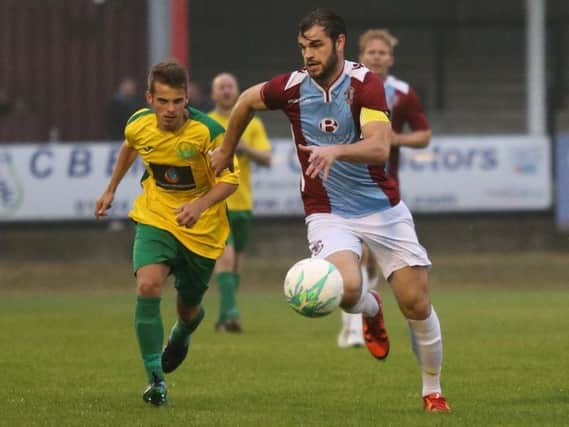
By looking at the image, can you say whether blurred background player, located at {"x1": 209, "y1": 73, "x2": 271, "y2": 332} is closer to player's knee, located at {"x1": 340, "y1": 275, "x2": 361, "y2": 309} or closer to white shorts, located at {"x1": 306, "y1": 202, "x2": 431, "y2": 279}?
white shorts, located at {"x1": 306, "y1": 202, "x2": 431, "y2": 279}

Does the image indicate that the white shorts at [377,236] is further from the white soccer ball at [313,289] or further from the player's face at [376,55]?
the player's face at [376,55]

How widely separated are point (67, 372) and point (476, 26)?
20.1 m

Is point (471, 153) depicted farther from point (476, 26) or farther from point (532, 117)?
point (476, 26)

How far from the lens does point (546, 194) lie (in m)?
22.6

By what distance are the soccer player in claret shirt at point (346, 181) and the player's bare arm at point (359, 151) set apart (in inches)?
1.8

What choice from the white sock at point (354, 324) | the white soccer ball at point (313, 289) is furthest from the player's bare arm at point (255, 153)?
the white soccer ball at point (313, 289)

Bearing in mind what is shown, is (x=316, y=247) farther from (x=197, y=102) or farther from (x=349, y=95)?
(x=197, y=102)

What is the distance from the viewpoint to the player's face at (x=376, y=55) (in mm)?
11898

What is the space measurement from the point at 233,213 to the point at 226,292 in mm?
850

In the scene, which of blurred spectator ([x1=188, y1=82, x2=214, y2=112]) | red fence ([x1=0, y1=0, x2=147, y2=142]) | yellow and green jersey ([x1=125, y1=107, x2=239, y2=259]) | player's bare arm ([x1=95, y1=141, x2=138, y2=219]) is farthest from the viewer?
red fence ([x1=0, y1=0, x2=147, y2=142])

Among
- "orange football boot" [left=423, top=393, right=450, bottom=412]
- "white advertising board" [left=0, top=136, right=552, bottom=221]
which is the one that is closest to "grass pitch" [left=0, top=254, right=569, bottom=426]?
"orange football boot" [left=423, top=393, right=450, bottom=412]

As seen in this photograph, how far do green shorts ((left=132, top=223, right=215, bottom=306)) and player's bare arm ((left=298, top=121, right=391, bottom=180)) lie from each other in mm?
1178

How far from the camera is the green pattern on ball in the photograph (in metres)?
7.84

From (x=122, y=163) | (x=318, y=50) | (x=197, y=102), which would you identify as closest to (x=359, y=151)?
(x=318, y=50)
